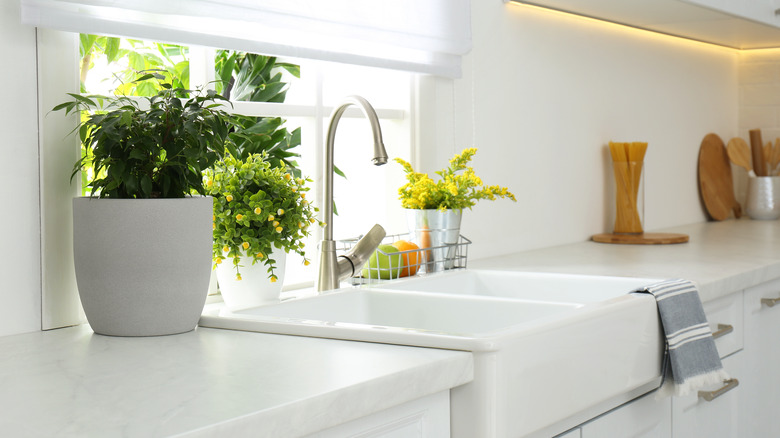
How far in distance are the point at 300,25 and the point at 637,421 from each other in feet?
3.07

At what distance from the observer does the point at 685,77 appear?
3.13 metres

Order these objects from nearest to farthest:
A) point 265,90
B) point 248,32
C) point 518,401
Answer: point 518,401, point 248,32, point 265,90

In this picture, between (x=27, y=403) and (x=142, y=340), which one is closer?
(x=27, y=403)

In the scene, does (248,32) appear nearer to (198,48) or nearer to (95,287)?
(198,48)

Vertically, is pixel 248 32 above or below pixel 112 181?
above

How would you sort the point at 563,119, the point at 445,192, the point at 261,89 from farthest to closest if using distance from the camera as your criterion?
1. the point at 563,119
2. the point at 261,89
3. the point at 445,192

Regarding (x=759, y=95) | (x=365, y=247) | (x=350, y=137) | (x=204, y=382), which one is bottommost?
(x=204, y=382)

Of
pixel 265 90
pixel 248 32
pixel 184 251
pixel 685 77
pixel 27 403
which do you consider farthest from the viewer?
pixel 685 77

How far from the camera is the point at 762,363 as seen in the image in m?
1.99

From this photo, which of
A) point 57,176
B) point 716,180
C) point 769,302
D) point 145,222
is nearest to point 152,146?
point 145,222

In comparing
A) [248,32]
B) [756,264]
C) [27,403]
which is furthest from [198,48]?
[756,264]

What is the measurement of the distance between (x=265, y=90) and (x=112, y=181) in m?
0.85

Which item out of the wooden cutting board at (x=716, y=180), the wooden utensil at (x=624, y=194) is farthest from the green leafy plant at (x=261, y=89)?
the wooden cutting board at (x=716, y=180)

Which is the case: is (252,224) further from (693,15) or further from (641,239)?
(693,15)
